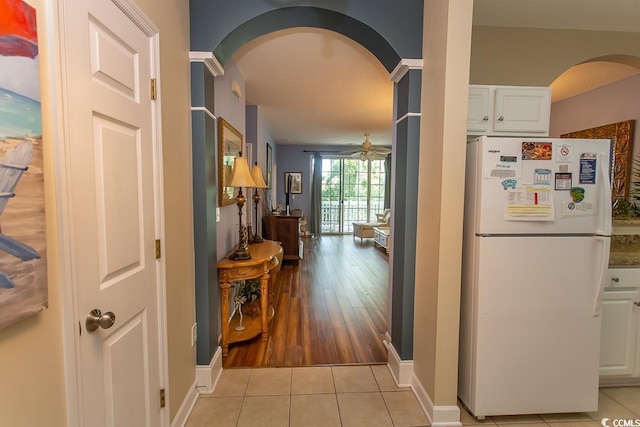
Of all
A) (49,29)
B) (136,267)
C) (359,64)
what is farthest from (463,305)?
(359,64)

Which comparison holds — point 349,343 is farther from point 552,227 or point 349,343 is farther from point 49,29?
point 49,29

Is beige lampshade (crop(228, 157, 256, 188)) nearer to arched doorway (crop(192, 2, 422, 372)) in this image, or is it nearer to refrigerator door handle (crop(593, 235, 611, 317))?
arched doorway (crop(192, 2, 422, 372))

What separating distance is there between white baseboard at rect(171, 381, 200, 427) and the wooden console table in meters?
0.45

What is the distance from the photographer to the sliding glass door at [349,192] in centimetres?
879

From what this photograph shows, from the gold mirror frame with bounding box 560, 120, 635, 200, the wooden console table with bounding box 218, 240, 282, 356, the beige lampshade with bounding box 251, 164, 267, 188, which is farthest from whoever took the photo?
the gold mirror frame with bounding box 560, 120, 635, 200

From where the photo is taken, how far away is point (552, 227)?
1.68 metres

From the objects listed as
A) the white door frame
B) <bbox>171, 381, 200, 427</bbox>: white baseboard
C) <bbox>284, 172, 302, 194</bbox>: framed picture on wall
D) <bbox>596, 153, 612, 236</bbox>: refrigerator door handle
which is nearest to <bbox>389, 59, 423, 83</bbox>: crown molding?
<bbox>596, 153, 612, 236</bbox>: refrigerator door handle

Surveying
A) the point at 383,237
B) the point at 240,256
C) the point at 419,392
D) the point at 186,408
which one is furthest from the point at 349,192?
the point at 186,408

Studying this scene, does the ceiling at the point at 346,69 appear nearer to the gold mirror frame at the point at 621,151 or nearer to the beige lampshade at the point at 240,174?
the gold mirror frame at the point at 621,151

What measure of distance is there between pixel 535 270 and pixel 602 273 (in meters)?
0.38

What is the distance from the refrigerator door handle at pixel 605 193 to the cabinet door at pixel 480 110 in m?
0.63

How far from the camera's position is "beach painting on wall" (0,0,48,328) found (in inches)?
26.9

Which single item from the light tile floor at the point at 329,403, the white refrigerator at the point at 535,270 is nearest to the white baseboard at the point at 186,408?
the light tile floor at the point at 329,403

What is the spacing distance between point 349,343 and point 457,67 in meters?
2.29
